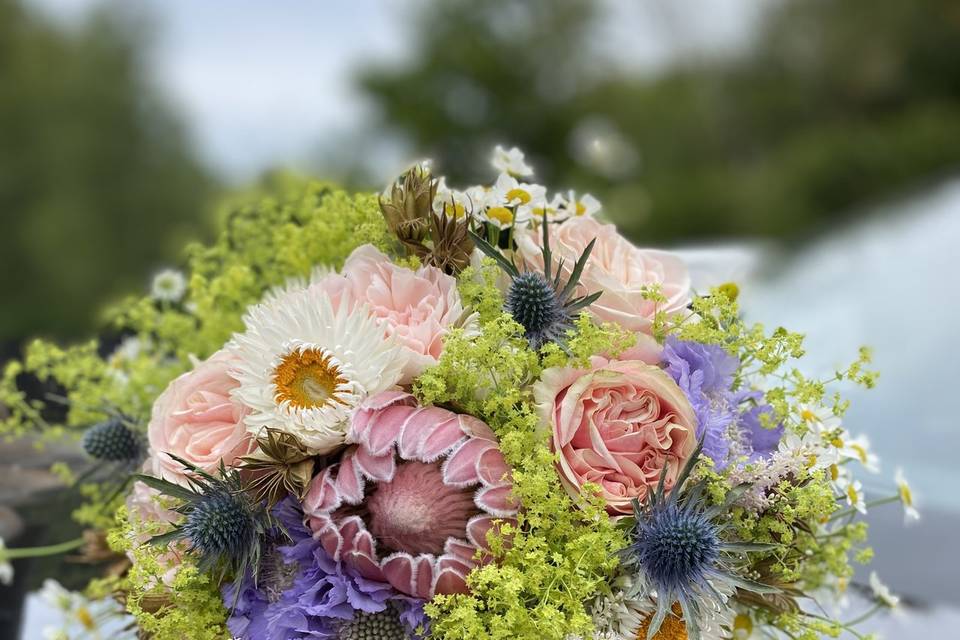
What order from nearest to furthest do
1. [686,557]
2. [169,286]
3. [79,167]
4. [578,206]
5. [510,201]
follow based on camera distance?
[686,557] → [510,201] → [578,206] → [169,286] → [79,167]

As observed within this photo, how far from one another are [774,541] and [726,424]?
16 centimetres

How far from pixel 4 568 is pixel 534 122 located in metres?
12.8

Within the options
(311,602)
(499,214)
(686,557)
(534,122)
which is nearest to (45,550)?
(311,602)

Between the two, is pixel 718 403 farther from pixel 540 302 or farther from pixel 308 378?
pixel 308 378

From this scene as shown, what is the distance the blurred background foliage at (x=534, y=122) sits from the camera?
10.1m

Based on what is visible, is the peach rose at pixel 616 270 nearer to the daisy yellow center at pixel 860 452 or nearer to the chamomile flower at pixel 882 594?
the daisy yellow center at pixel 860 452

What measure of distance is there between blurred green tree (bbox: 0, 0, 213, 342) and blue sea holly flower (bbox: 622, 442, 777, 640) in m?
10.8

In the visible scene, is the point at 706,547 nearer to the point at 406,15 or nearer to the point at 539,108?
the point at 539,108

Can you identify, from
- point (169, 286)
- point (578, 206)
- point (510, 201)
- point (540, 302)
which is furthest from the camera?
point (169, 286)

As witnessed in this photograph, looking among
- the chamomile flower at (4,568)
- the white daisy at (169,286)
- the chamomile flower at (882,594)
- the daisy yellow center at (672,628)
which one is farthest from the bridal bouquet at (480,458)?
the white daisy at (169,286)

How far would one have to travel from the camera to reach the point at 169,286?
1.62m

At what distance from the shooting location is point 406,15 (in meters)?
14.2

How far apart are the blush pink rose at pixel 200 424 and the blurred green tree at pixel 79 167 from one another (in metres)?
10.4

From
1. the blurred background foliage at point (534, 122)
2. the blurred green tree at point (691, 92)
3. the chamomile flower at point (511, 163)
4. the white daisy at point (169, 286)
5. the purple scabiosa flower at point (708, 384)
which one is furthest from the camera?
the blurred green tree at point (691, 92)
